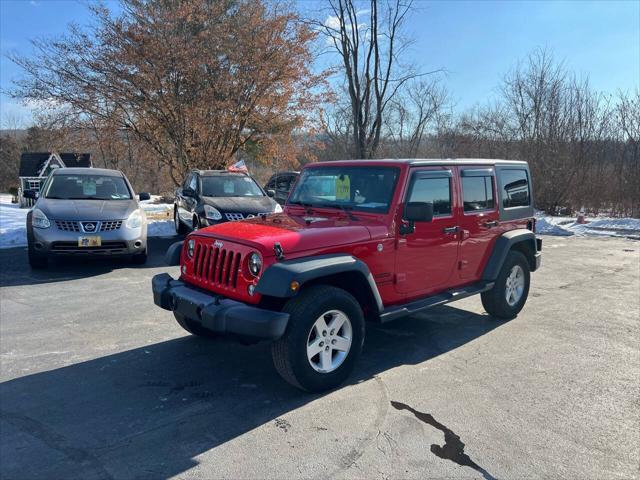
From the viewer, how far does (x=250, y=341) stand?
3779mm

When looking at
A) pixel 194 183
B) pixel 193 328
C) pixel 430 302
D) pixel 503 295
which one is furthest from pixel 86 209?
pixel 503 295

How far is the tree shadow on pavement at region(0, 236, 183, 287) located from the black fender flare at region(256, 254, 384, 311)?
5314 mm

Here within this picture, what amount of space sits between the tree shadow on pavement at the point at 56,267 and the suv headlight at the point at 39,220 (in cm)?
78

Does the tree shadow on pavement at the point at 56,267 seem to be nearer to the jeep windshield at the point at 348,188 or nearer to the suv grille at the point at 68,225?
the suv grille at the point at 68,225

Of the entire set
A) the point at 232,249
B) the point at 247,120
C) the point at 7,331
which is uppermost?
the point at 247,120

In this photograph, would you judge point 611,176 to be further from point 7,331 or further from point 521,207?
point 7,331

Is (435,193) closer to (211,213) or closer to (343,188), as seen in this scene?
(343,188)

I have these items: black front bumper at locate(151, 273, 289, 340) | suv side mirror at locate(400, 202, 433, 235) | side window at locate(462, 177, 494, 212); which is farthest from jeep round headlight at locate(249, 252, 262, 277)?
side window at locate(462, 177, 494, 212)

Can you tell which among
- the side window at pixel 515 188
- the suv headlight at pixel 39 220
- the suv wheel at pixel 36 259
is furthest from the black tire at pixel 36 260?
the side window at pixel 515 188

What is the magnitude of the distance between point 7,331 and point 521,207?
603cm

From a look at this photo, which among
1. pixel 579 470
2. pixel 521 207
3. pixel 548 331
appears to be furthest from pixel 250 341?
pixel 521 207

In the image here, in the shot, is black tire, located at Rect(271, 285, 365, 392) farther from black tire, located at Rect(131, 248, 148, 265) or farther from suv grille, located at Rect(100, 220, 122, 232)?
black tire, located at Rect(131, 248, 148, 265)

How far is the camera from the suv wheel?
26.4ft

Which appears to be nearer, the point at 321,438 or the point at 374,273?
the point at 321,438
